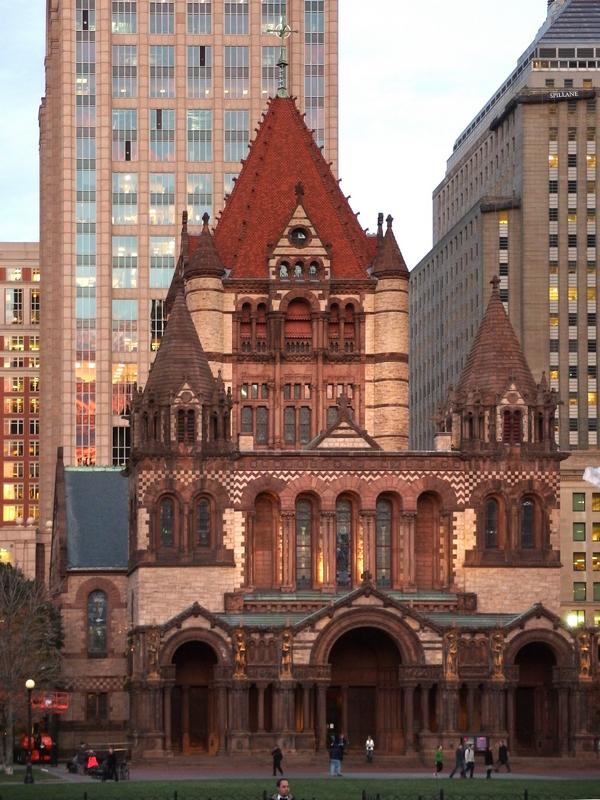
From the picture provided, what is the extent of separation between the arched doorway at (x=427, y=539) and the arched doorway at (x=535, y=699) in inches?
262

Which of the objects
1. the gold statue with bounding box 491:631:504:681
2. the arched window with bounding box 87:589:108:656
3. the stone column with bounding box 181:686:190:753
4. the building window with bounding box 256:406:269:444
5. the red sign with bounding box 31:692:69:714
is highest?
the building window with bounding box 256:406:269:444

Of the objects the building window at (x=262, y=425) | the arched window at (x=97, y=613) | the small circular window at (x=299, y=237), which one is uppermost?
the small circular window at (x=299, y=237)

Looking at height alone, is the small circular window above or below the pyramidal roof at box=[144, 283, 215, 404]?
above

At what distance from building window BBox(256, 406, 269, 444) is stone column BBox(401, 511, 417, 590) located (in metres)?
20.3

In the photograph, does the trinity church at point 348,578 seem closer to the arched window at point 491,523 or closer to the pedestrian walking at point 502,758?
the arched window at point 491,523

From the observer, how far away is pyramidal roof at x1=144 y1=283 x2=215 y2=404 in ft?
420

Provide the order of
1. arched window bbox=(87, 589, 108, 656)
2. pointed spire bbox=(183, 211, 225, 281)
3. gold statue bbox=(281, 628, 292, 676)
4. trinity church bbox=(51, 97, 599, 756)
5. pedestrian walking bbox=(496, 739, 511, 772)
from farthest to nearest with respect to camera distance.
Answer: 1. pointed spire bbox=(183, 211, 225, 281)
2. arched window bbox=(87, 589, 108, 656)
3. trinity church bbox=(51, 97, 599, 756)
4. gold statue bbox=(281, 628, 292, 676)
5. pedestrian walking bbox=(496, 739, 511, 772)

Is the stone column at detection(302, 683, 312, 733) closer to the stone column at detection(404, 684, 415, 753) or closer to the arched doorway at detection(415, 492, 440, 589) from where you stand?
the stone column at detection(404, 684, 415, 753)

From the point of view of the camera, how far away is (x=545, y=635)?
12369 centimetres

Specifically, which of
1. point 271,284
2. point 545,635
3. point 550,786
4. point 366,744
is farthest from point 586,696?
point 271,284

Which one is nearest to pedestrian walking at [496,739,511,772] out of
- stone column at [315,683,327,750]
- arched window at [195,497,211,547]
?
stone column at [315,683,327,750]

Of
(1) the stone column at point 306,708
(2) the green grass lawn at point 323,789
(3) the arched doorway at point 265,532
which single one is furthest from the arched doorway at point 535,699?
(2) the green grass lawn at point 323,789

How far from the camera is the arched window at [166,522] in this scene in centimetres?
12669

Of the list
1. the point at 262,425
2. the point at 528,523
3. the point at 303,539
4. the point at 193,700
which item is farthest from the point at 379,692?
the point at 262,425
